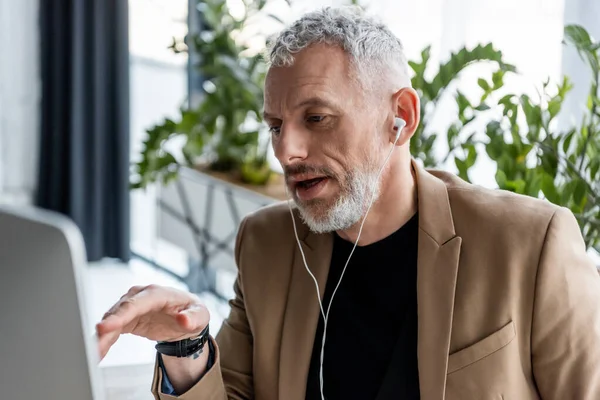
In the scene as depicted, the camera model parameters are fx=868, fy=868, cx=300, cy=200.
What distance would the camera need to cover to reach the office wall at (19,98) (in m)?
4.95

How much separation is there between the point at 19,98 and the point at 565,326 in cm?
426

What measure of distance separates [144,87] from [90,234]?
959 millimetres

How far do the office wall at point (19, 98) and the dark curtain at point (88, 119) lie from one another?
54 millimetres

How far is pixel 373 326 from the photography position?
1574 mm

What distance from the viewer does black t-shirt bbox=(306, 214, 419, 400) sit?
1.53 meters

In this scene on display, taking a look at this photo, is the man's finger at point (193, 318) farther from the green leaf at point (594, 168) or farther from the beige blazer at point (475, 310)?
the green leaf at point (594, 168)

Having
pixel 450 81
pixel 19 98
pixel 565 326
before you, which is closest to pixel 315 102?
pixel 565 326

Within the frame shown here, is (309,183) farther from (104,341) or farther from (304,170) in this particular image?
(104,341)

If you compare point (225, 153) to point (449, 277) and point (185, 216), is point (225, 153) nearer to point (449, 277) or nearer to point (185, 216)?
point (185, 216)

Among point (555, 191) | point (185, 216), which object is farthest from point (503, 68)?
point (185, 216)

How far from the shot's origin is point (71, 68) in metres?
4.96

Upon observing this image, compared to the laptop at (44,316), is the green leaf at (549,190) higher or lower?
lower

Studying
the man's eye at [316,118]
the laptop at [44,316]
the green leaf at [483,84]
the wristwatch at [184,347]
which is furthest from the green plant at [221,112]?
the laptop at [44,316]

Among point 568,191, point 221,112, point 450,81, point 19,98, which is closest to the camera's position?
point 568,191
